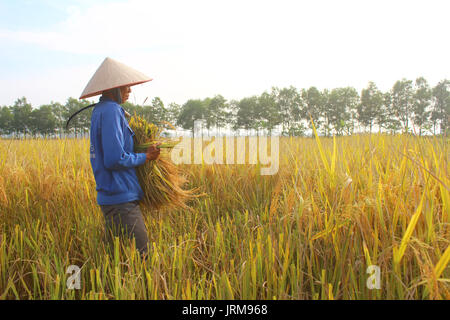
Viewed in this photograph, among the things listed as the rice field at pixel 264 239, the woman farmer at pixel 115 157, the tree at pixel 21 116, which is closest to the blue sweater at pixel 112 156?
the woman farmer at pixel 115 157

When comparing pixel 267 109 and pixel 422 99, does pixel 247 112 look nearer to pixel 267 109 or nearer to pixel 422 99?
pixel 267 109

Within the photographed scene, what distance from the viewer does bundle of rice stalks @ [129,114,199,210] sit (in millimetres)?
2098

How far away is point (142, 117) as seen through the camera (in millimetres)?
2332

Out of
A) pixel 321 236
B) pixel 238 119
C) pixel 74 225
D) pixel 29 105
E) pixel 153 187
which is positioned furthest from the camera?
pixel 238 119

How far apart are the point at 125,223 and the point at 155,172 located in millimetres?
440

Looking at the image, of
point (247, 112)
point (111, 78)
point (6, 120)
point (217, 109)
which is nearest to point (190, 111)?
point (217, 109)

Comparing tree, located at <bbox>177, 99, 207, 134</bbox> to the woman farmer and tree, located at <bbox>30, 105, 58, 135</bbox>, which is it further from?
the woman farmer

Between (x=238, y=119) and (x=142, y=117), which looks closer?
(x=142, y=117)

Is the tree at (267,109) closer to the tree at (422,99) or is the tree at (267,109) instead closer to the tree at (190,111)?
the tree at (190,111)

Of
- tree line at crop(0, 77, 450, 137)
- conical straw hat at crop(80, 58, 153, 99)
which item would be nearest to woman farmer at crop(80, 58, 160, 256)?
conical straw hat at crop(80, 58, 153, 99)

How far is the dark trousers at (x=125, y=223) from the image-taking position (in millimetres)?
1900

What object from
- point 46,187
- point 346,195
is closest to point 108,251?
point 46,187
